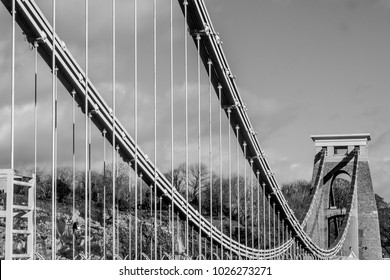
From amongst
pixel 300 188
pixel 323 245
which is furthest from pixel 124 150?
pixel 300 188

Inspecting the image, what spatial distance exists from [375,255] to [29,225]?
49368 mm

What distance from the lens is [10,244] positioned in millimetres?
10156

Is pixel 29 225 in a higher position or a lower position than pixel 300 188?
lower

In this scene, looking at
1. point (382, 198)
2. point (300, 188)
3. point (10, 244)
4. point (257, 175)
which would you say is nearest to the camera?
point (10, 244)

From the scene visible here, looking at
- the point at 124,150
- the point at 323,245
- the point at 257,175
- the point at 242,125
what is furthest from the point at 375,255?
the point at 124,150

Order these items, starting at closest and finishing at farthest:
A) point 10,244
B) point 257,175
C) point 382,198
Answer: point 10,244 → point 257,175 → point 382,198

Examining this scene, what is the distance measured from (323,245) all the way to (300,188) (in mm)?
23467
